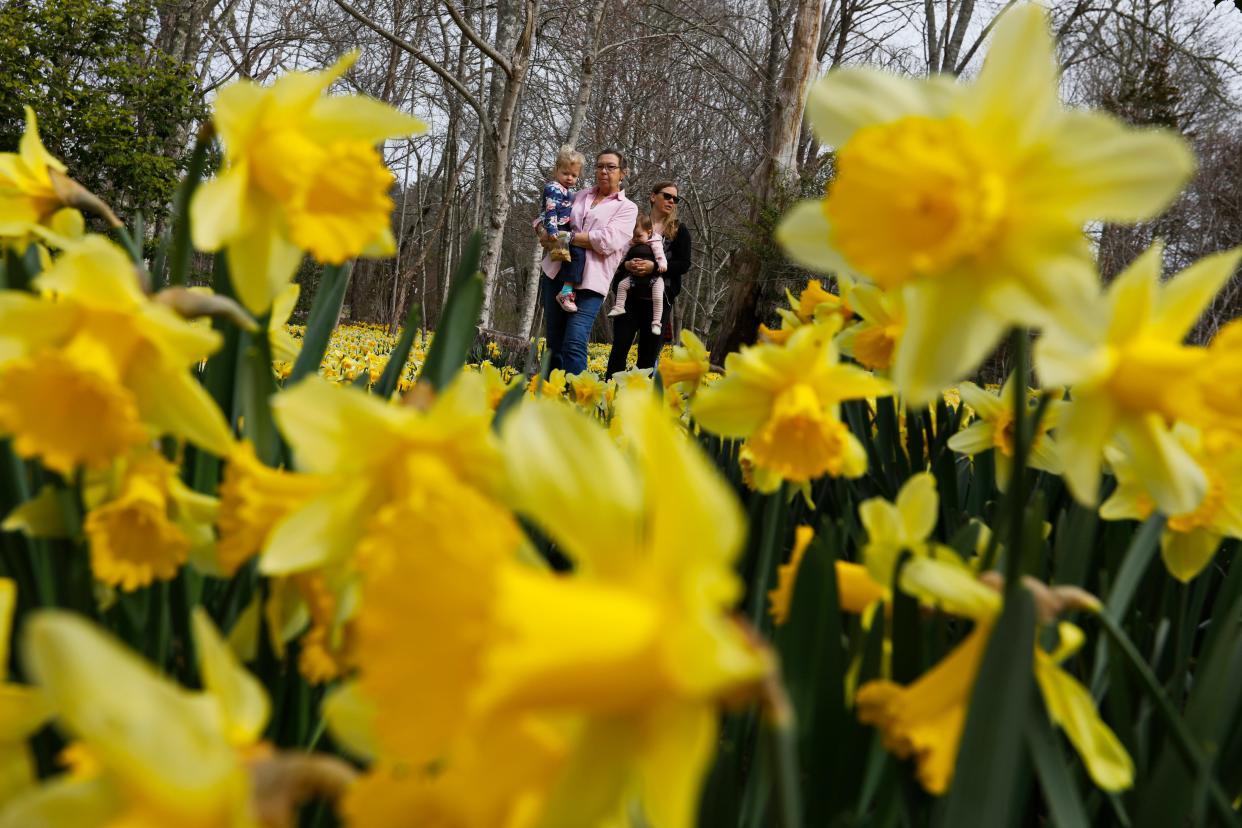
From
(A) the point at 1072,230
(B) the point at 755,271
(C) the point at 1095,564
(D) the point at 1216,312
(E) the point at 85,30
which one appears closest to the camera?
(A) the point at 1072,230

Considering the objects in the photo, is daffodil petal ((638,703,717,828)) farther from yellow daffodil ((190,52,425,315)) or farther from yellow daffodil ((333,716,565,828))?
yellow daffodil ((190,52,425,315))

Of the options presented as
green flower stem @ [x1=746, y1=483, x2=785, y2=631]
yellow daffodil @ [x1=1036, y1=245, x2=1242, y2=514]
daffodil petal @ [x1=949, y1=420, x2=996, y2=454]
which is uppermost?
yellow daffodil @ [x1=1036, y1=245, x2=1242, y2=514]

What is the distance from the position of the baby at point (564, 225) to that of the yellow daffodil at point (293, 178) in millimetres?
5645

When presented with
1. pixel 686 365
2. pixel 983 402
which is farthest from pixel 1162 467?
pixel 686 365

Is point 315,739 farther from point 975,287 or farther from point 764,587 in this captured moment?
point 975,287

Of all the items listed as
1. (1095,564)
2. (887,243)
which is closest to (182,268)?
(887,243)

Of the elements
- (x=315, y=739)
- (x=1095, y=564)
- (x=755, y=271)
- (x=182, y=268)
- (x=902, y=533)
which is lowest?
(x=315, y=739)

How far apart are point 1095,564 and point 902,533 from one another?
904 mm

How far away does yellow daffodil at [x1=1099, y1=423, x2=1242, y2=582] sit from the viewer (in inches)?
43.1

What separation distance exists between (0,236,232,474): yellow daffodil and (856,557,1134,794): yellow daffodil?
1.89 ft

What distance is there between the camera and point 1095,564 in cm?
162

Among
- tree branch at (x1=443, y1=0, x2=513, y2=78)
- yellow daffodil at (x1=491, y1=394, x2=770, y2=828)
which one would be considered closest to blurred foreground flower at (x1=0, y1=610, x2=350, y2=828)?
yellow daffodil at (x1=491, y1=394, x2=770, y2=828)

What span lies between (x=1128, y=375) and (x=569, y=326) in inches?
240

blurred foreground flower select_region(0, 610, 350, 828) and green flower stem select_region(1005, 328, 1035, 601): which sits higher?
green flower stem select_region(1005, 328, 1035, 601)
